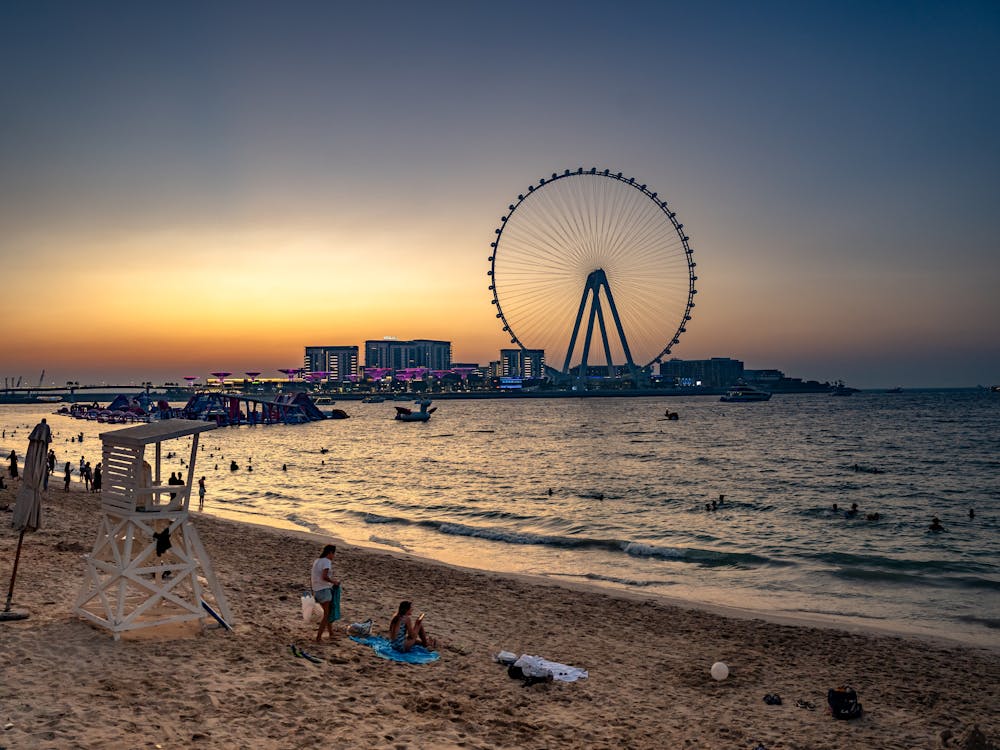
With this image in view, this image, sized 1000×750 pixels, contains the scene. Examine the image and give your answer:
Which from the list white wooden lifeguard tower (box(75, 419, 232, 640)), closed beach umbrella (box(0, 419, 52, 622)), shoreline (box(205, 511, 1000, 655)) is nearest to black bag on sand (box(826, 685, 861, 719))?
shoreline (box(205, 511, 1000, 655))

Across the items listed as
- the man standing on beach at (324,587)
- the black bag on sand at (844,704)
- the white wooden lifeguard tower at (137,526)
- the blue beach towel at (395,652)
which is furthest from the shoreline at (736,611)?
the white wooden lifeguard tower at (137,526)

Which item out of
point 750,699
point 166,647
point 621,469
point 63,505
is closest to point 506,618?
point 750,699

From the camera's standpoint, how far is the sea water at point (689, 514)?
19.8 meters

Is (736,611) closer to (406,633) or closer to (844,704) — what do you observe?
(844,704)

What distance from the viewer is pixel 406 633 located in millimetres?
11734

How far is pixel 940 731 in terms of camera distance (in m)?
9.82

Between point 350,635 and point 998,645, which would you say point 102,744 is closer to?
point 350,635

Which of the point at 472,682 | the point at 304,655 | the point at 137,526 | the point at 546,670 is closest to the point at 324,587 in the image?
the point at 304,655

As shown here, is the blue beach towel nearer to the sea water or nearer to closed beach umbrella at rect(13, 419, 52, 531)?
closed beach umbrella at rect(13, 419, 52, 531)

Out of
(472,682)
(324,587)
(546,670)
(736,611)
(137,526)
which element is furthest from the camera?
(736,611)

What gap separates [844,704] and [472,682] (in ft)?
17.9

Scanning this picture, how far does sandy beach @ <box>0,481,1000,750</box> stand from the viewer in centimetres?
828

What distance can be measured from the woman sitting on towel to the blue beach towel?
88 millimetres

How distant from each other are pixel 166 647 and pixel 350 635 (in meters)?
3.06
